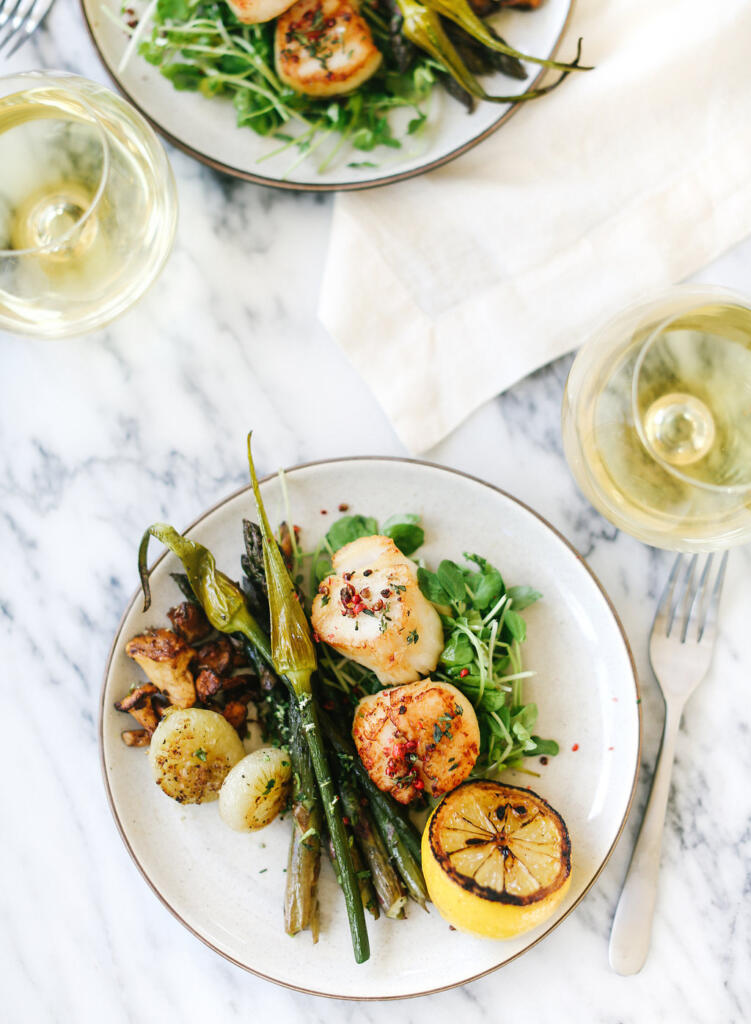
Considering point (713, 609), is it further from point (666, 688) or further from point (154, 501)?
point (154, 501)

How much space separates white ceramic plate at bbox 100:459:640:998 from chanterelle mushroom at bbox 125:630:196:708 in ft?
0.16

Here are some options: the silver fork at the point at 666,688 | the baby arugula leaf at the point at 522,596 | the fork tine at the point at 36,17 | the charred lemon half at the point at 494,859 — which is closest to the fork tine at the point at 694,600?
the silver fork at the point at 666,688

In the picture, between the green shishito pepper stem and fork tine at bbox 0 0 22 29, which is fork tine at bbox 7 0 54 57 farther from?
the green shishito pepper stem

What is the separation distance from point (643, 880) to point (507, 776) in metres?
0.33

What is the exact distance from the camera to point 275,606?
149 centimetres

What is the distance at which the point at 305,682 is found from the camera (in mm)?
1471

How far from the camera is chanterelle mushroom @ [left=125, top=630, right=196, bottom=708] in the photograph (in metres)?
1.51

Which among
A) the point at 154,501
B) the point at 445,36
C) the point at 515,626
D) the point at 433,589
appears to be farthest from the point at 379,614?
the point at 445,36

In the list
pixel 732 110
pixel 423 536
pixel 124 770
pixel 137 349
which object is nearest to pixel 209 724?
→ pixel 124 770

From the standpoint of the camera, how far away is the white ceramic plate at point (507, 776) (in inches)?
60.3

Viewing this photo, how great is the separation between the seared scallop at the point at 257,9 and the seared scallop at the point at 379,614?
90 centimetres

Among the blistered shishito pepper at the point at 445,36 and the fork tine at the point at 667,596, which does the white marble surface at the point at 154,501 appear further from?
the blistered shishito pepper at the point at 445,36

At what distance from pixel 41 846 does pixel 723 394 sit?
4.85ft

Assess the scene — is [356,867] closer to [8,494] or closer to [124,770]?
[124,770]
